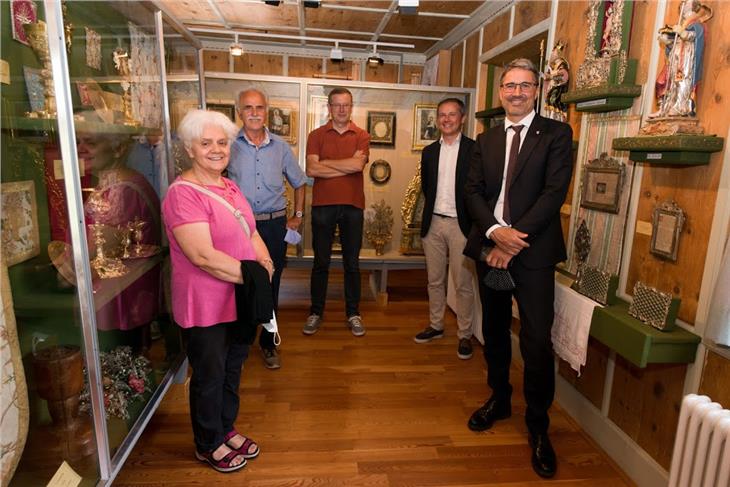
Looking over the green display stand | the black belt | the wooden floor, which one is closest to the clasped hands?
the green display stand

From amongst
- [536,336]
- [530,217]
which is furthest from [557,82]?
[536,336]

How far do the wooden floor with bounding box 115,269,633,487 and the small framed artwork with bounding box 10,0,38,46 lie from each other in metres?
1.64

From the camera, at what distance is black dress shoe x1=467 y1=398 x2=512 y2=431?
7.64ft

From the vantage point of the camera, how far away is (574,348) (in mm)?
2131

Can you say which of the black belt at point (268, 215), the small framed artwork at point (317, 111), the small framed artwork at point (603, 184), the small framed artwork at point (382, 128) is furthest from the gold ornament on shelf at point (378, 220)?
the small framed artwork at point (603, 184)

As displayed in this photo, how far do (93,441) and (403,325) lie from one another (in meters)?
2.43

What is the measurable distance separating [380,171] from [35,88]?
312 centimetres

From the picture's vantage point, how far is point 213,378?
184cm

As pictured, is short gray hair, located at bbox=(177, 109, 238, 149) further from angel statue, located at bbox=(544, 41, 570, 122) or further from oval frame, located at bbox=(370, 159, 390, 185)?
oval frame, located at bbox=(370, 159, 390, 185)

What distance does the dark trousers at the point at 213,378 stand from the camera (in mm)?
1799

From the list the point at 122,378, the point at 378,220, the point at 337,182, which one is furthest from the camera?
the point at 378,220

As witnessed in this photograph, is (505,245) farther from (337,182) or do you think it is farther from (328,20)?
(328,20)

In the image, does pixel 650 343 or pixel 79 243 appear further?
pixel 650 343

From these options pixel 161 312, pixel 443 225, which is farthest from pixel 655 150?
pixel 161 312
